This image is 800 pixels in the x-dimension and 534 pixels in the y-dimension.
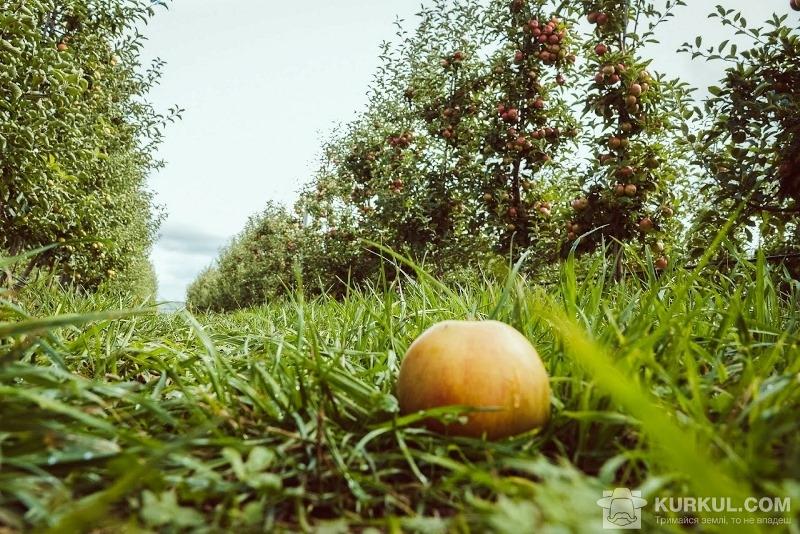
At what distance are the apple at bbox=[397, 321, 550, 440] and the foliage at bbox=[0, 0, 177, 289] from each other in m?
0.97

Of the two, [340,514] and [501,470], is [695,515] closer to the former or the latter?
[501,470]

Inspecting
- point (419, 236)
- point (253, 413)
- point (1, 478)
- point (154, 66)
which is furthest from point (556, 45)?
point (154, 66)

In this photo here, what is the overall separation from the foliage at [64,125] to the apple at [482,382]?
0.97m

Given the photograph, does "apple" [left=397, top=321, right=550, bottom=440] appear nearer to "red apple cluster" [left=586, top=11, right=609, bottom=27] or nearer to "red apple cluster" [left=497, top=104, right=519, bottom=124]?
"red apple cluster" [left=586, top=11, right=609, bottom=27]

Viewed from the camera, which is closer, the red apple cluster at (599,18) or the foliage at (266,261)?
the red apple cluster at (599,18)

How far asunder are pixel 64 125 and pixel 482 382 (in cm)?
438

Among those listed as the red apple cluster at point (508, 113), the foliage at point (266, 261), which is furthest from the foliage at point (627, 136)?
the foliage at point (266, 261)

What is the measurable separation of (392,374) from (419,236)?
579cm

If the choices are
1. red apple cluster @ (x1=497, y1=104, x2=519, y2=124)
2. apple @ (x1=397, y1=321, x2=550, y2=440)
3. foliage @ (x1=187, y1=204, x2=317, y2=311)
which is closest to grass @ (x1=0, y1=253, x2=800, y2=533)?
apple @ (x1=397, y1=321, x2=550, y2=440)

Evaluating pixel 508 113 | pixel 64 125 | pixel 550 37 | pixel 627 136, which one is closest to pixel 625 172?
A: pixel 627 136

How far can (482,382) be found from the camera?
98 centimetres

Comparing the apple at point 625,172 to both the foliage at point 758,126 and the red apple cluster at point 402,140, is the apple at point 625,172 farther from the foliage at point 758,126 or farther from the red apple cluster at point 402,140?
the red apple cluster at point 402,140

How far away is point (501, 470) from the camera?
908 mm

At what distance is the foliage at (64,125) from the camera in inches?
139
